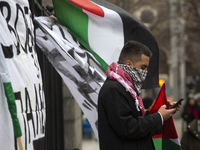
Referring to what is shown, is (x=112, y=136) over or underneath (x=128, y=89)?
underneath

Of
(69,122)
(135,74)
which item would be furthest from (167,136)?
(69,122)

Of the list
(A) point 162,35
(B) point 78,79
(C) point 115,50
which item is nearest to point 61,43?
(B) point 78,79

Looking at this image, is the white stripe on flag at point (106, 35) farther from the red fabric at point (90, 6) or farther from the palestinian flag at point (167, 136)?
the palestinian flag at point (167, 136)

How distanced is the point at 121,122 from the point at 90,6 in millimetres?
1887

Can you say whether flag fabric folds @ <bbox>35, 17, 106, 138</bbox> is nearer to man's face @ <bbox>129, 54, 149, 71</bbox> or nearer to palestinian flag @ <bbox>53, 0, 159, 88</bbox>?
palestinian flag @ <bbox>53, 0, 159, 88</bbox>

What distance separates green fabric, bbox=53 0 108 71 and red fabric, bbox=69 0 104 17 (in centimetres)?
7

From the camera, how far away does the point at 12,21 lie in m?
2.48

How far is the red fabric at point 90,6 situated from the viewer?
13.0 ft

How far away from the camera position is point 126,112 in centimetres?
264

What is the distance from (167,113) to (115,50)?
153cm

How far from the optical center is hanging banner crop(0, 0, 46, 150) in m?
Answer: 2.15

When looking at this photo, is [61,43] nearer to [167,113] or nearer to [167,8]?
[167,113]

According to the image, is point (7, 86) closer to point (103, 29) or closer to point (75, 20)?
point (75, 20)

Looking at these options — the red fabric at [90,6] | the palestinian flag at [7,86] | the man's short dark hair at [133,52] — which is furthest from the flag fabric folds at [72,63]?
the palestinian flag at [7,86]
